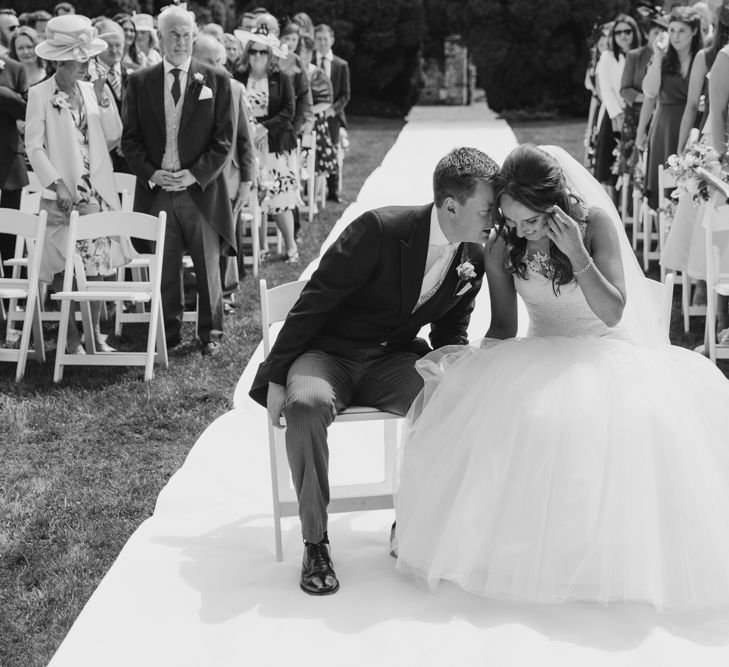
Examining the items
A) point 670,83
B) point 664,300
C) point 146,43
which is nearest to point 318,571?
point 664,300

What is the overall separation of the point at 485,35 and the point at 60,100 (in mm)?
20233

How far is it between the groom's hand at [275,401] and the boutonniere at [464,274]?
2.49ft

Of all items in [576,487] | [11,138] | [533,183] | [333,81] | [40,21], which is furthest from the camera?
[333,81]

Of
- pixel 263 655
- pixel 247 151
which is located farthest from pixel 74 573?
pixel 247 151

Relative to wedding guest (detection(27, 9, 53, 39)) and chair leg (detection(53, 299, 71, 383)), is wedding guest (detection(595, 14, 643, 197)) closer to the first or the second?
wedding guest (detection(27, 9, 53, 39))

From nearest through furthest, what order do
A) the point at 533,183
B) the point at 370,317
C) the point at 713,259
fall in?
the point at 533,183
the point at 370,317
the point at 713,259


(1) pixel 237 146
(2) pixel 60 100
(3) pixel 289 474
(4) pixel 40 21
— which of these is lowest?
(3) pixel 289 474

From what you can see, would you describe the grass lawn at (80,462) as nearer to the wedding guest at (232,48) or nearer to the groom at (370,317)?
the groom at (370,317)

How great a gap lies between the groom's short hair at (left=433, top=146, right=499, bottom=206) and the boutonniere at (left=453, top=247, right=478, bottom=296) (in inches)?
10.3

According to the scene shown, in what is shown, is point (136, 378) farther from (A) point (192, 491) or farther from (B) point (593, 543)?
(B) point (593, 543)

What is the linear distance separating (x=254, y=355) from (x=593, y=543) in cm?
379

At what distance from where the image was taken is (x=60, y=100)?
251 inches

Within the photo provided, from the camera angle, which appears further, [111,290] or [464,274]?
[111,290]

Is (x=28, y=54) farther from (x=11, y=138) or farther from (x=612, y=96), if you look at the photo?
(x=612, y=96)
